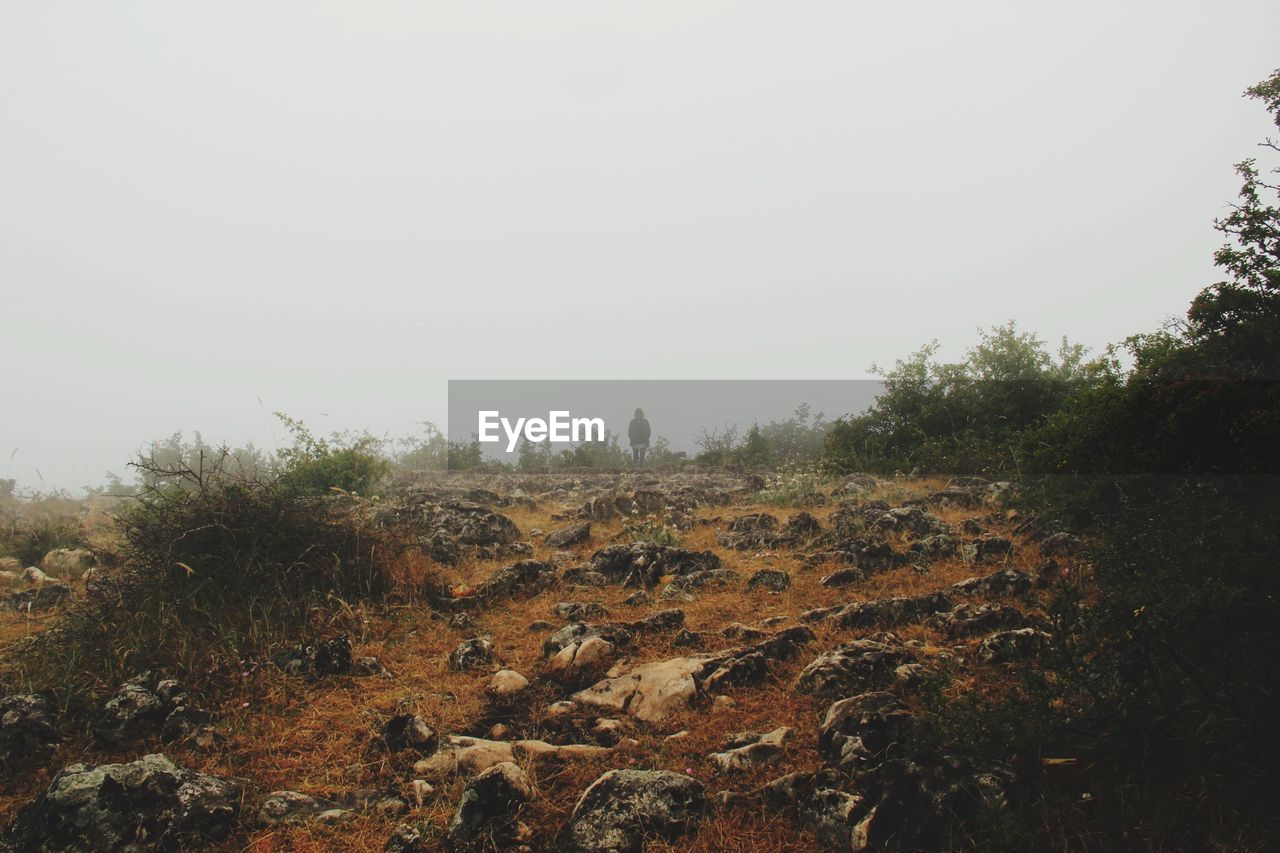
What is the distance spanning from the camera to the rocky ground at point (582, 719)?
268 centimetres

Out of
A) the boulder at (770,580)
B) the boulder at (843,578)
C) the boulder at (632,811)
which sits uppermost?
the boulder at (843,578)

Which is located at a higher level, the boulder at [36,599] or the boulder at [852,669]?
the boulder at [852,669]

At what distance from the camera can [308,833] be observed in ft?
9.05

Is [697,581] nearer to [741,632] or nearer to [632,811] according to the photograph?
[741,632]

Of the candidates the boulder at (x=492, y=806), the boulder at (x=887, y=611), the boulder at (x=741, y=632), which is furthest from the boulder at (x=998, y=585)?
the boulder at (x=492, y=806)

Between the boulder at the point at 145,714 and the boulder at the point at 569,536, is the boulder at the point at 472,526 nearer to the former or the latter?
the boulder at the point at 569,536

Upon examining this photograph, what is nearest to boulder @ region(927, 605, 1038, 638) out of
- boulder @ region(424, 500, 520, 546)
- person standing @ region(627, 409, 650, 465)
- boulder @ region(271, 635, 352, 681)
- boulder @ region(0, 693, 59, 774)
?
boulder @ region(271, 635, 352, 681)

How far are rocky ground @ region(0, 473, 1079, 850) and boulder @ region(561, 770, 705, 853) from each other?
1 centimetres

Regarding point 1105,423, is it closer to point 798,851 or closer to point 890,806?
point 890,806

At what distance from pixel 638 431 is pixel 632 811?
20.6 meters

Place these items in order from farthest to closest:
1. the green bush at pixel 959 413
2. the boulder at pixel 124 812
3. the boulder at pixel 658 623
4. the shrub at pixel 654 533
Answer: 1. the green bush at pixel 959 413
2. the shrub at pixel 654 533
3. the boulder at pixel 658 623
4. the boulder at pixel 124 812

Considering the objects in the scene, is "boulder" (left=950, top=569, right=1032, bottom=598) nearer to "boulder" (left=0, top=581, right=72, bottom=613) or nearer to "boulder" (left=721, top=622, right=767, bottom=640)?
"boulder" (left=721, top=622, right=767, bottom=640)

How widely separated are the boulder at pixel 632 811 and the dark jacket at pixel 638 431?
20248 millimetres

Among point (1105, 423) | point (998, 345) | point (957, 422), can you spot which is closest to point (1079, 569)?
point (1105, 423)
